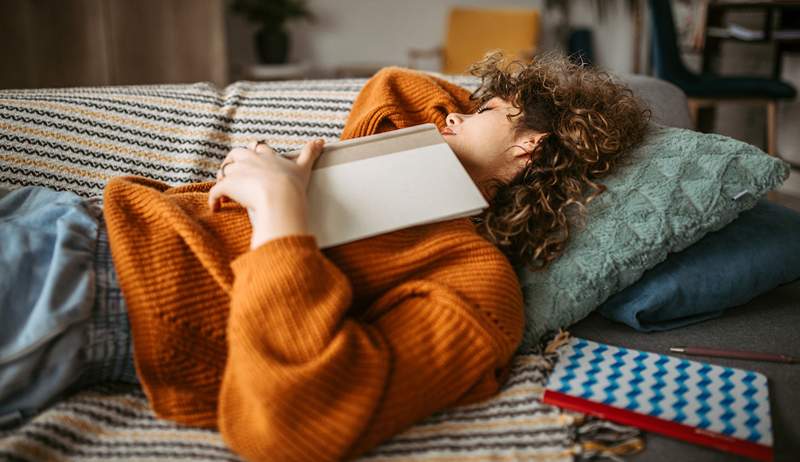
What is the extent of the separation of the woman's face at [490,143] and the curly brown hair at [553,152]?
15 millimetres

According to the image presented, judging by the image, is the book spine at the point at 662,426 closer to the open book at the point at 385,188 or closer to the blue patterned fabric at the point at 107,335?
the open book at the point at 385,188

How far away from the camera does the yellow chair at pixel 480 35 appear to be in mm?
4250

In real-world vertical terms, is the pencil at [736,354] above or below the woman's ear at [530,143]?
below

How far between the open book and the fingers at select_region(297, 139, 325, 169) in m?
0.01

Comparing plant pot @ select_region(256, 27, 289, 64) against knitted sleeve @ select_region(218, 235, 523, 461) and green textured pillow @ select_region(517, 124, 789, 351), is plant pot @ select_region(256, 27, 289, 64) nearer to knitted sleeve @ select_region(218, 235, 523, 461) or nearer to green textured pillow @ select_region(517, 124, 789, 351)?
green textured pillow @ select_region(517, 124, 789, 351)

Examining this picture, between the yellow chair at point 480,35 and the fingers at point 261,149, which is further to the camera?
the yellow chair at point 480,35

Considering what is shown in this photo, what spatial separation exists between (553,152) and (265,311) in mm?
658

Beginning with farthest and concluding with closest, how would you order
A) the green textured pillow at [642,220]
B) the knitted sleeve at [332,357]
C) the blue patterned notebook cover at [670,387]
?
the green textured pillow at [642,220] → the blue patterned notebook cover at [670,387] → the knitted sleeve at [332,357]

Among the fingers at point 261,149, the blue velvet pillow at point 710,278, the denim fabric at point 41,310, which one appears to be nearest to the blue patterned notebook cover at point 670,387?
the blue velvet pillow at point 710,278

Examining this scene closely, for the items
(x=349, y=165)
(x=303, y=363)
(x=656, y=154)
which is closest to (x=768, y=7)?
(x=656, y=154)

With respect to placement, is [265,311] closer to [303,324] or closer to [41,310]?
[303,324]

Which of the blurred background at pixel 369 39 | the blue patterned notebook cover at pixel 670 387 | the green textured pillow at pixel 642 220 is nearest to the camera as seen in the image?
the blue patterned notebook cover at pixel 670 387

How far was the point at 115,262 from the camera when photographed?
94 centimetres

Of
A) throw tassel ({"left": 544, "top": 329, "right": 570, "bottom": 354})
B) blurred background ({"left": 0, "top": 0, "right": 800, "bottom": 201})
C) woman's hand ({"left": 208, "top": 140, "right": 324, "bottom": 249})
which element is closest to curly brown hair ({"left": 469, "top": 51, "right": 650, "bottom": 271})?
throw tassel ({"left": 544, "top": 329, "right": 570, "bottom": 354})
